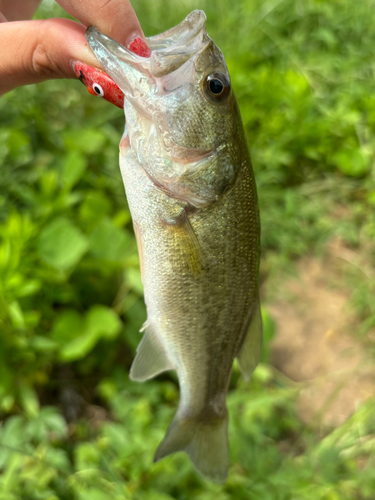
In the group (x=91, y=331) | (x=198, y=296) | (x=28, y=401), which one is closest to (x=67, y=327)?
(x=91, y=331)

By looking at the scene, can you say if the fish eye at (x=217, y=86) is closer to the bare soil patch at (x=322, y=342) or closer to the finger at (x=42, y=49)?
the finger at (x=42, y=49)

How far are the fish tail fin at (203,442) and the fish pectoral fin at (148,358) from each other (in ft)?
0.58

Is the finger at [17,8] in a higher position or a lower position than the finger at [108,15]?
higher

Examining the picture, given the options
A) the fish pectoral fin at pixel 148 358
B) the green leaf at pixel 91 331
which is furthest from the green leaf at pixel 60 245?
the fish pectoral fin at pixel 148 358

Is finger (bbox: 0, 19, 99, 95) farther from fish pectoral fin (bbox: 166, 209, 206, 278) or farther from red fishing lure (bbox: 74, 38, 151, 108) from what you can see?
fish pectoral fin (bbox: 166, 209, 206, 278)

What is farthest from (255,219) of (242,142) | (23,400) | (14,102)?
(14,102)

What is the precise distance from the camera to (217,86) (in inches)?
33.4

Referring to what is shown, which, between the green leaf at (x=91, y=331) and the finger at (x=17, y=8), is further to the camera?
the green leaf at (x=91, y=331)

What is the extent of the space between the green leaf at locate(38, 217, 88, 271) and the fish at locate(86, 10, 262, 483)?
71 cm

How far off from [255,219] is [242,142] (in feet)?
0.61

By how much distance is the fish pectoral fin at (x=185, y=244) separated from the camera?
90 centimetres

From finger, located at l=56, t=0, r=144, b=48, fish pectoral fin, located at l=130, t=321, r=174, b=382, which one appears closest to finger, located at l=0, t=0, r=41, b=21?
finger, located at l=56, t=0, r=144, b=48

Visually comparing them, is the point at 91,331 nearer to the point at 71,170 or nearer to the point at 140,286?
the point at 140,286

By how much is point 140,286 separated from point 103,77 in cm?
112
